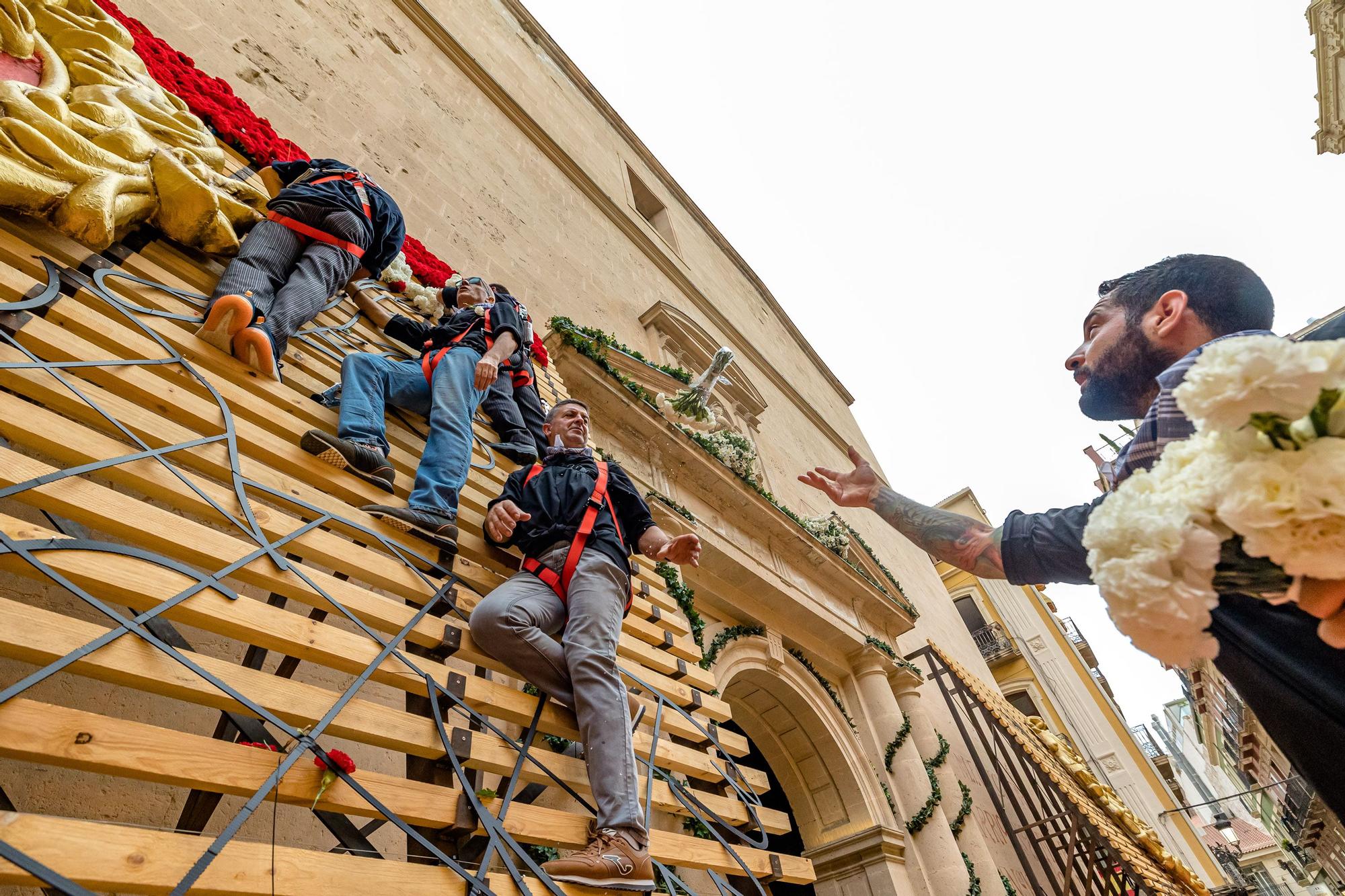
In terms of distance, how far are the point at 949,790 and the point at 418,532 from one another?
625 centimetres

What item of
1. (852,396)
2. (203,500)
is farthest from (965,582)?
(203,500)

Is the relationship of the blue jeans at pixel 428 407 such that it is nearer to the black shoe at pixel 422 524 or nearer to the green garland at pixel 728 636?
the black shoe at pixel 422 524

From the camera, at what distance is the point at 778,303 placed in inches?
617

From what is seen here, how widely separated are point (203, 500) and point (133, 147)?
150 cm

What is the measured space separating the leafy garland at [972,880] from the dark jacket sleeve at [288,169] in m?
6.93

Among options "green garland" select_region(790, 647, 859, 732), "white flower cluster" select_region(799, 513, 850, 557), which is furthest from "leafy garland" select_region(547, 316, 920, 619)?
"green garland" select_region(790, 647, 859, 732)

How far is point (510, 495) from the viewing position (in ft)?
9.52

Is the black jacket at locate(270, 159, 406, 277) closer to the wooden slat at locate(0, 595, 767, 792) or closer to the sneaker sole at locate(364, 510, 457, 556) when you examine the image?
the sneaker sole at locate(364, 510, 457, 556)

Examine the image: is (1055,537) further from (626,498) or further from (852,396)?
(852,396)

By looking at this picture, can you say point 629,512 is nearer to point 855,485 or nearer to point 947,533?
point 855,485

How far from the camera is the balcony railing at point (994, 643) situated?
20641mm

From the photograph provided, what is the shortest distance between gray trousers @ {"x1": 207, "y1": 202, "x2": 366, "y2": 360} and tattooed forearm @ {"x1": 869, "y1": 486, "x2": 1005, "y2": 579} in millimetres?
2321

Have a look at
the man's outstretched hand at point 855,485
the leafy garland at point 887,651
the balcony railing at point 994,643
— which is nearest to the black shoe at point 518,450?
the man's outstretched hand at point 855,485

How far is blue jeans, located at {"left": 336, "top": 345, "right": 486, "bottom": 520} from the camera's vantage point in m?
2.67
